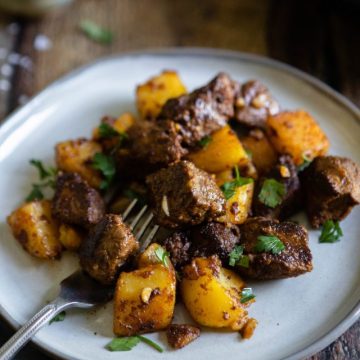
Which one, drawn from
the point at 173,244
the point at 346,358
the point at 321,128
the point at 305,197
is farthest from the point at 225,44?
the point at 346,358

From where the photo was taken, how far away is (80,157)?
3.47 metres

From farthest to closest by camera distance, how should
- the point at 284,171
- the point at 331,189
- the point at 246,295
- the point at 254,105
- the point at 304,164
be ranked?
1. the point at 254,105
2. the point at 304,164
3. the point at 284,171
4. the point at 331,189
5. the point at 246,295

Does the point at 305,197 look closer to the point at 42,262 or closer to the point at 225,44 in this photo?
the point at 42,262

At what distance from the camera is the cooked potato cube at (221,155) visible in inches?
130

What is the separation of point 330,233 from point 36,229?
156 cm

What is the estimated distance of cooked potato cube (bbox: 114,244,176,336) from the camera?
2.72 meters

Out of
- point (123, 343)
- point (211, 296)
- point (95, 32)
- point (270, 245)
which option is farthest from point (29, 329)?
point (95, 32)

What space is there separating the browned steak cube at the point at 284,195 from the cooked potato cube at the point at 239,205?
61 millimetres

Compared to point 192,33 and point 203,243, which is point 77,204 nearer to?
point 203,243

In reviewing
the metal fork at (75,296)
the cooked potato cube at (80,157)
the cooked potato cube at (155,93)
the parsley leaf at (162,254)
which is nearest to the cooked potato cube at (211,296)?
the parsley leaf at (162,254)

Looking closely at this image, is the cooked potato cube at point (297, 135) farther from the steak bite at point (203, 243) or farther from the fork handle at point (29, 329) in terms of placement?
the fork handle at point (29, 329)

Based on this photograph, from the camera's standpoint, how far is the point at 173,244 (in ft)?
9.67

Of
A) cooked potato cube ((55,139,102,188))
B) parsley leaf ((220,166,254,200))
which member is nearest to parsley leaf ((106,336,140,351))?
parsley leaf ((220,166,254,200))

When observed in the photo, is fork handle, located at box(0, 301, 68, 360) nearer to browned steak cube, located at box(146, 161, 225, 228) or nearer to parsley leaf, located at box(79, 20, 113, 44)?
browned steak cube, located at box(146, 161, 225, 228)
